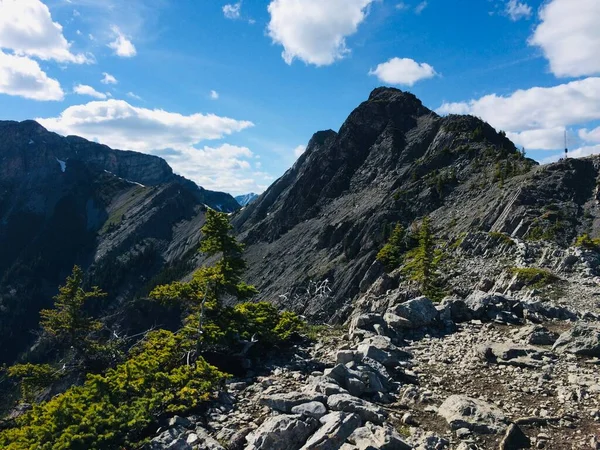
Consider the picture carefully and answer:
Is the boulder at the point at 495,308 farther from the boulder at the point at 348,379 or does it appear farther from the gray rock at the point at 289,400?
the gray rock at the point at 289,400

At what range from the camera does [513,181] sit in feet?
234

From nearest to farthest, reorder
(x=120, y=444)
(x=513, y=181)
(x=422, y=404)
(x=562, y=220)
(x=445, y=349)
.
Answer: (x=120, y=444) < (x=422, y=404) < (x=445, y=349) < (x=562, y=220) < (x=513, y=181)

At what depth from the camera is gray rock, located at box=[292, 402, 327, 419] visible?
→ 13.3 meters

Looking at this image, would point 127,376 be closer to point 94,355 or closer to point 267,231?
point 94,355

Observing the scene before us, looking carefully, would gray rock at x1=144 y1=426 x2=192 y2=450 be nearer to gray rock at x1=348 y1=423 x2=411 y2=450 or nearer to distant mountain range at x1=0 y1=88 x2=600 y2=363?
gray rock at x1=348 y1=423 x2=411 y2=450

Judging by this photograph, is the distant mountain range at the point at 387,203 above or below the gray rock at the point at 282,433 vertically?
above

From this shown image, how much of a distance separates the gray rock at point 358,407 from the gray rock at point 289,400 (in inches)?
22.1

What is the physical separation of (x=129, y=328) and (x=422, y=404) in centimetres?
12191

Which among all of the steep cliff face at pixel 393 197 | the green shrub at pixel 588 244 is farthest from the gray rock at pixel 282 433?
the steep cliff face at pixel 393 197

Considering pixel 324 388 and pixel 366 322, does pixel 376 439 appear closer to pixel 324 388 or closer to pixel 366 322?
pixel 324 388

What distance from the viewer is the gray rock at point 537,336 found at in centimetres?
1953

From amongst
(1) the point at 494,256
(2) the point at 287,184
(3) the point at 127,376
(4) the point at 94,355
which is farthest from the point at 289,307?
(2) the point at 287,184

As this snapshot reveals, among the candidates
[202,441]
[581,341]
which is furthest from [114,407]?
[581,341]

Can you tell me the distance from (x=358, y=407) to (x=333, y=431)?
64.7 inches
